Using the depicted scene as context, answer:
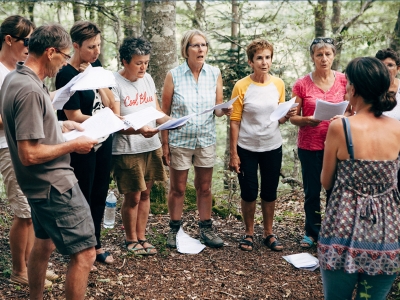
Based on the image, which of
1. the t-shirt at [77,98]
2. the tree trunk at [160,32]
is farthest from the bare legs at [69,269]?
the tree trunk at [160,32]

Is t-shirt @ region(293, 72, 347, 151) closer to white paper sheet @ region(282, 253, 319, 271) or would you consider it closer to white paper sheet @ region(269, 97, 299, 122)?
white paper sheet @ region(269, 97, 299, 122)

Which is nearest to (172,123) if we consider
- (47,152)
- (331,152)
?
(47,152)

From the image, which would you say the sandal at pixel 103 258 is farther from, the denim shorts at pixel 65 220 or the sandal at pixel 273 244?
the sandal at pixel 273 244

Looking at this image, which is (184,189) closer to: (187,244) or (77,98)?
(187,244)

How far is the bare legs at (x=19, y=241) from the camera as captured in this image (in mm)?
3668

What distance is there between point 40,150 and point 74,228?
0.57 m

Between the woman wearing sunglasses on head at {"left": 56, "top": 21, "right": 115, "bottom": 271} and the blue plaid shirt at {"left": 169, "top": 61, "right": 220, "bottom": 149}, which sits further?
the blue plaid shirt at {"left": 169, "top": 61, "right": 220, "bottom": 149}

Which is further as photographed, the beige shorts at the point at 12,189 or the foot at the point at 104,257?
the foot at the point at 104,257

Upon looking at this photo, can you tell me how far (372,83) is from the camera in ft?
8.09

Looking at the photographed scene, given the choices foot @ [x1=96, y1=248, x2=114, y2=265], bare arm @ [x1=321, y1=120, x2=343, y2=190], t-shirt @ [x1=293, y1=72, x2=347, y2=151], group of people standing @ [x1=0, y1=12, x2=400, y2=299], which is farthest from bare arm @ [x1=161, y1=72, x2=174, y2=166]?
bare arm @ [x1=321, y1=120, x2=343, y2=190]

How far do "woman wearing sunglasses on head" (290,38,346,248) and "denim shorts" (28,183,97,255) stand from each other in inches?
101

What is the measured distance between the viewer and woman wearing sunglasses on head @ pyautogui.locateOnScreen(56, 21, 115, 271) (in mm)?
3725

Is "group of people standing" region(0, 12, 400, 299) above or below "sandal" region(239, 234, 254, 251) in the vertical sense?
above

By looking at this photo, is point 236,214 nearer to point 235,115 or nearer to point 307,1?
point 235,115
